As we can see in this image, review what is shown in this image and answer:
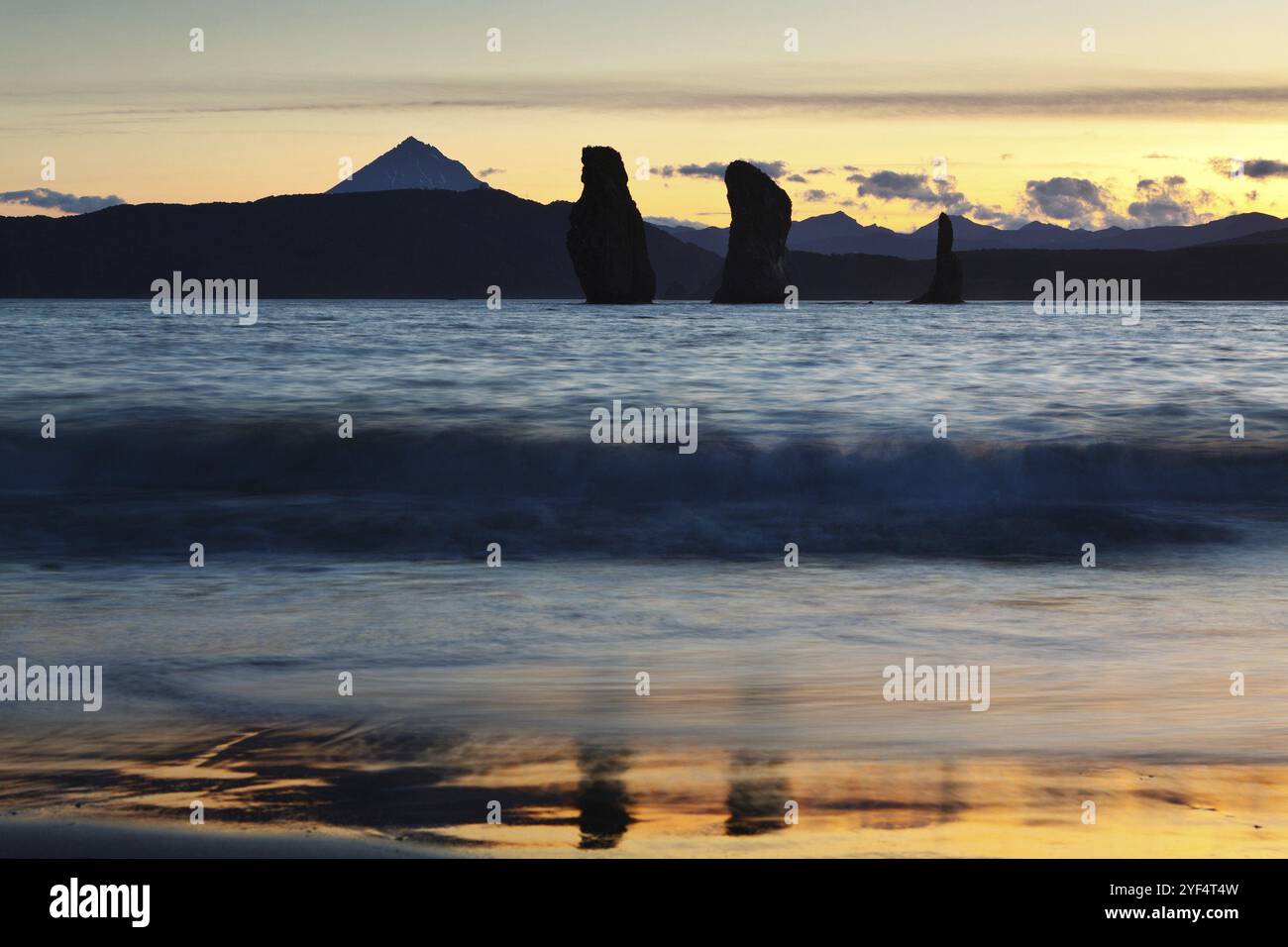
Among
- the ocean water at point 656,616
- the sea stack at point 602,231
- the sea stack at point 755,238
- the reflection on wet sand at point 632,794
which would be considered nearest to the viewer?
the reflection on wet sand at point 632,794

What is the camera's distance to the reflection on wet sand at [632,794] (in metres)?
4.15

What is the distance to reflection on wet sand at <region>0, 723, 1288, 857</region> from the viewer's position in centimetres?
415

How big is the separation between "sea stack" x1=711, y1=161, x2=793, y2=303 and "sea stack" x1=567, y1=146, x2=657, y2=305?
1221 centimetres

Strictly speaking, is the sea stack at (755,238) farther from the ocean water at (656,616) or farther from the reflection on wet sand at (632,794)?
the reflection on wet sand at (632,794)

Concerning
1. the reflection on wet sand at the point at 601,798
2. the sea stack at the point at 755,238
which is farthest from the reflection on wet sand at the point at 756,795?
the sea stack at the point at 755,238

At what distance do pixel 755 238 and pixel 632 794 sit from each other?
137 metres

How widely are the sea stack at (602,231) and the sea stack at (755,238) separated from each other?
481 inches

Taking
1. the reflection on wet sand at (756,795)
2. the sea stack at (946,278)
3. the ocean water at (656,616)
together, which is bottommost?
the reflection on wet sand at (756,795)

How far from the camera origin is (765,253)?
13862 cm

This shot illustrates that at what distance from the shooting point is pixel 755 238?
138750mm

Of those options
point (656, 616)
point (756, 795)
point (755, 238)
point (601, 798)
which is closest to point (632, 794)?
point (601, 798)

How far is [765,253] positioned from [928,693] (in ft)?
444
